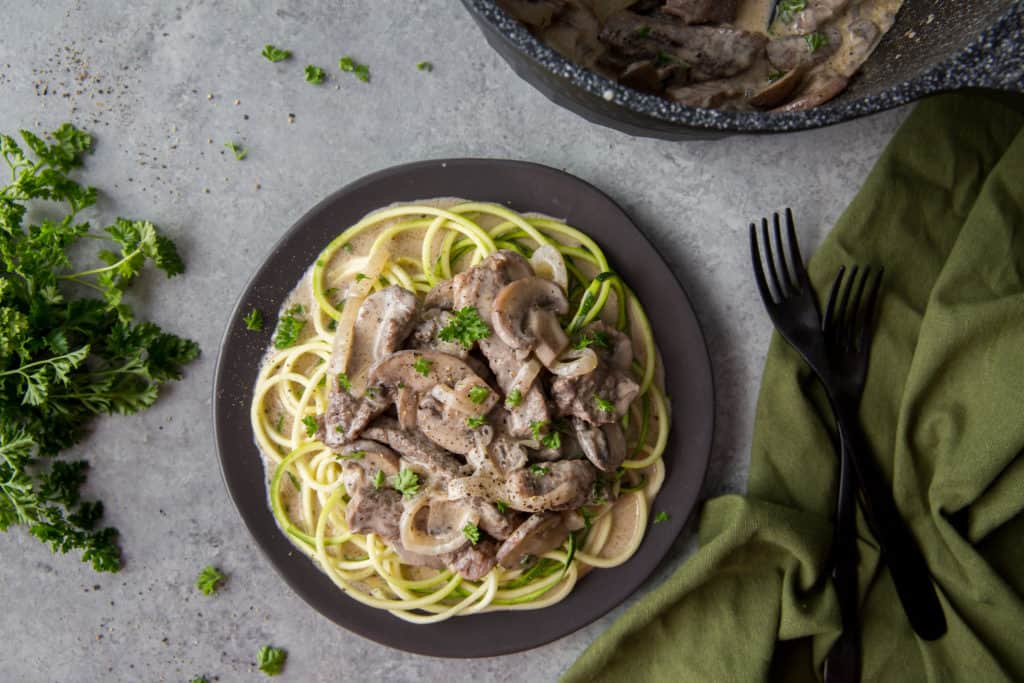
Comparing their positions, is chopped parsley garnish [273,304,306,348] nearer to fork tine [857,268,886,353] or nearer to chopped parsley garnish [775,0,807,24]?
chopped parsley garnish [775,0,807,24]

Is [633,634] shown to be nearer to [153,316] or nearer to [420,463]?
[420,463]

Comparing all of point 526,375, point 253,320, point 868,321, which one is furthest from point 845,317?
point 253,320

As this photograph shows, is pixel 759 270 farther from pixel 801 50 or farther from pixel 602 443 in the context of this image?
pixel 602 443

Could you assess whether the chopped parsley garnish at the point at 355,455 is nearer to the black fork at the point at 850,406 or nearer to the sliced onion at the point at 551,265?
the sliced onion at the point at 551,265

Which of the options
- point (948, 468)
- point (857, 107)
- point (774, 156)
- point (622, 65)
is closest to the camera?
point (857, 107)

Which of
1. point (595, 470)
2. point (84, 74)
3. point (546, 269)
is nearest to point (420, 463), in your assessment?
point (595, 470)
